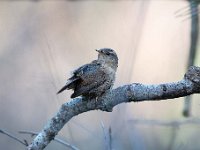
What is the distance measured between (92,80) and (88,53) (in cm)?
401

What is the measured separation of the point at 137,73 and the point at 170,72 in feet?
0.96

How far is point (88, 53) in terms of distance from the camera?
276 inches

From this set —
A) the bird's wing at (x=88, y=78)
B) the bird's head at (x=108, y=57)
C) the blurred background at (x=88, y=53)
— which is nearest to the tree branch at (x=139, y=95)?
the bird's wing at (x=88, y=78)

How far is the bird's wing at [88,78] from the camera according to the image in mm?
2979

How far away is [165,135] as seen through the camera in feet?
19.0

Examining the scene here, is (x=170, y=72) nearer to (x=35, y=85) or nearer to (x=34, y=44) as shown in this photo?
(x=34, y=44)

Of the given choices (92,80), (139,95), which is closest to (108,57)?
(92,80)

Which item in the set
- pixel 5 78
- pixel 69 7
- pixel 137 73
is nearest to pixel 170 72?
pixel 137 73

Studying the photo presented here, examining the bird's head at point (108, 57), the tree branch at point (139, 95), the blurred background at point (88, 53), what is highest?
the bird's head at point (108, 57)

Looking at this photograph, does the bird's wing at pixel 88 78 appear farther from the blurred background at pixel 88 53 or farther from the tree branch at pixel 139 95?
the blurred background at pixel 88 53

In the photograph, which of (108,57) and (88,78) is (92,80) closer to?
(88,78)

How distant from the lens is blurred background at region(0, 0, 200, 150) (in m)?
5.83

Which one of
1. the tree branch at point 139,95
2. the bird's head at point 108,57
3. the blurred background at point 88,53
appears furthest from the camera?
the blurred background at point 88,53

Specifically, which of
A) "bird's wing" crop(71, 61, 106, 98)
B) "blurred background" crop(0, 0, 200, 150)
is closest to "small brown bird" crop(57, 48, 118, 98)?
"bird's wing" crop(71, 61, 106, 98)
